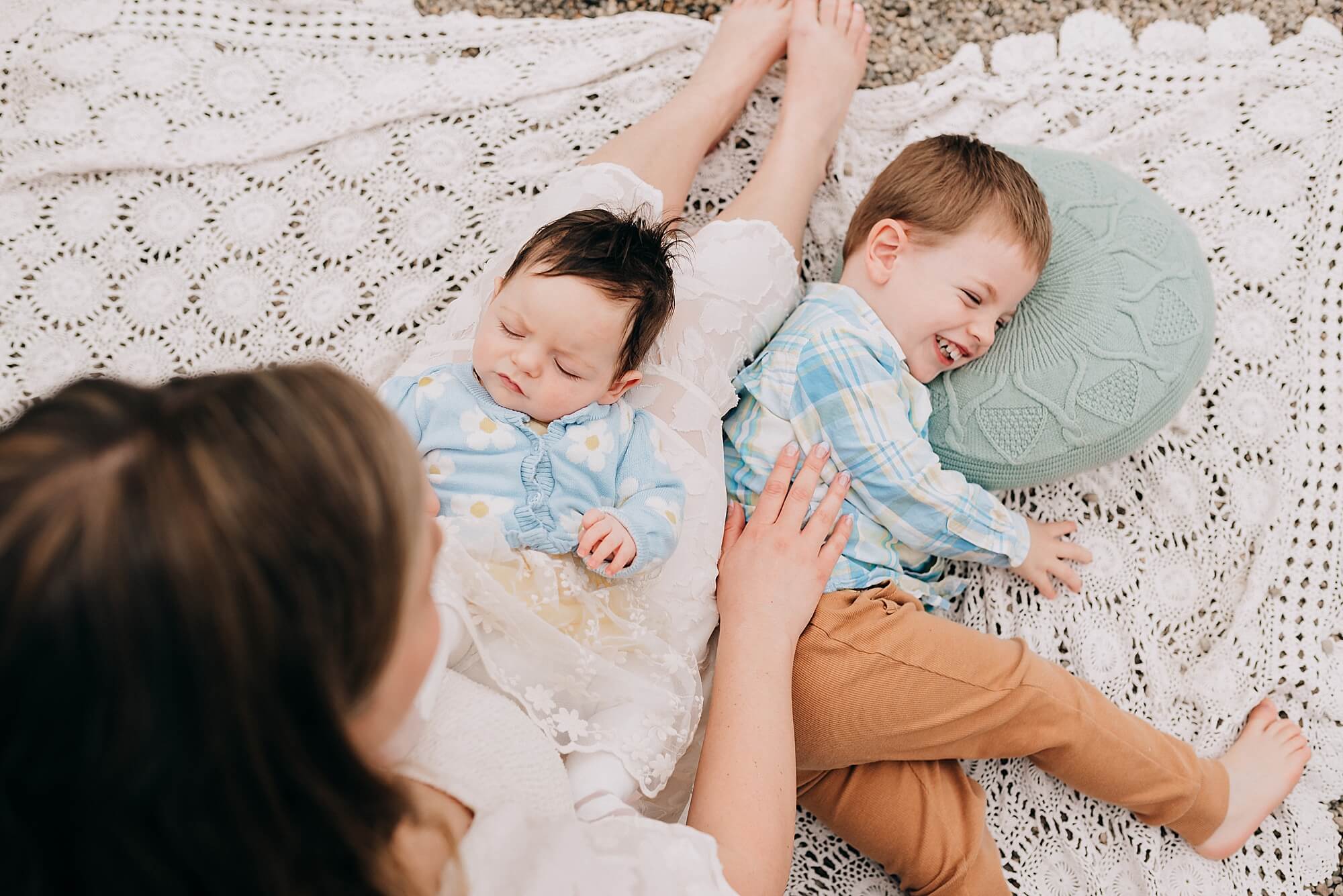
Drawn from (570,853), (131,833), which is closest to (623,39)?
(570,853)

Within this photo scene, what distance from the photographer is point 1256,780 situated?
1805 millimetres

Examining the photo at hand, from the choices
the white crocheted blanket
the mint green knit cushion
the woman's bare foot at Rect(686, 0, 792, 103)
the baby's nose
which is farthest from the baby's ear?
the woman's bare foot at Rect(686, 0, 792, 103)

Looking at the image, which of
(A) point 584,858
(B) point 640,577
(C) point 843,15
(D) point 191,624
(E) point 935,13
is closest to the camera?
(D) point 191,624

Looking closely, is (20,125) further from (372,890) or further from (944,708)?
(944,708)

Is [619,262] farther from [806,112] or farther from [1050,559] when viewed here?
[1050,559]

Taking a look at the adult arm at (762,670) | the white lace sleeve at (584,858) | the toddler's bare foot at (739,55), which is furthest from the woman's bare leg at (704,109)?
the white lace sleeve at (584,858)

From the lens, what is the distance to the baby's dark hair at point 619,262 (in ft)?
4.95

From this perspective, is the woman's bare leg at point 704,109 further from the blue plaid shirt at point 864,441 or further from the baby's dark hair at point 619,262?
the blue plaid shirt at point 864,441

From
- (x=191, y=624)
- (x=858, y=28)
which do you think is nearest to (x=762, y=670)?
(x=191, y=624)

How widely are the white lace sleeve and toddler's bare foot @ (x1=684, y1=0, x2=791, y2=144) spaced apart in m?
1.46

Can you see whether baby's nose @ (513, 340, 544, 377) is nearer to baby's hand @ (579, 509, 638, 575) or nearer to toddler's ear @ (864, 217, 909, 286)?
baby's hand @ (579, 509, 638, 575)

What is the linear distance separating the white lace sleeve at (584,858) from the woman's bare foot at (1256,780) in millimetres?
1213

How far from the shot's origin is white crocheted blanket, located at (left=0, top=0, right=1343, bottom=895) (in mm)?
1851

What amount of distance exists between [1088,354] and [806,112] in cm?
77
